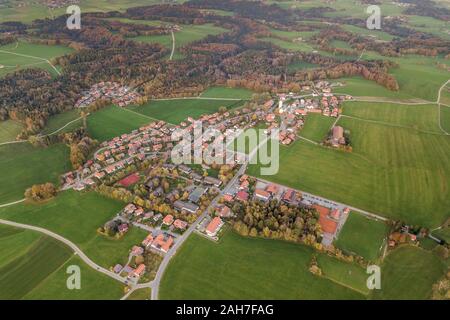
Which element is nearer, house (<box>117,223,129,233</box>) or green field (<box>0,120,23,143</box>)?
house (<box>117,223,129,233</box>)

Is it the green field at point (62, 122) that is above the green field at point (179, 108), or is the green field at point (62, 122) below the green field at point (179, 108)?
below

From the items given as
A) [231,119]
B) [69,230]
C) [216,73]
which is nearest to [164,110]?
[231,119]

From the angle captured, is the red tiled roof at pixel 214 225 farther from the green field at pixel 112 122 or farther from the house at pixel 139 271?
the green field at pixel 112 122

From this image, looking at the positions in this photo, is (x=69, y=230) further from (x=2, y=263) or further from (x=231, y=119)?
(x=231, y=119)

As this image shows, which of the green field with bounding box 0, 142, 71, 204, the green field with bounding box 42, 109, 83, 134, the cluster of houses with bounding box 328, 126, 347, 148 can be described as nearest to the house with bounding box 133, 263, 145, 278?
the green field with bounding box 0, 142, 71, 204

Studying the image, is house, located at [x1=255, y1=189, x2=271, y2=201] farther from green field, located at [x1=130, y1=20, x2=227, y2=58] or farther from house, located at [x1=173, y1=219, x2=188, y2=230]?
green field, located at [x1=130, y1=20, x2=227, y2=58]

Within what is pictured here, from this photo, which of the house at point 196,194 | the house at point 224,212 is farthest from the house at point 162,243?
the house at point 224,212
